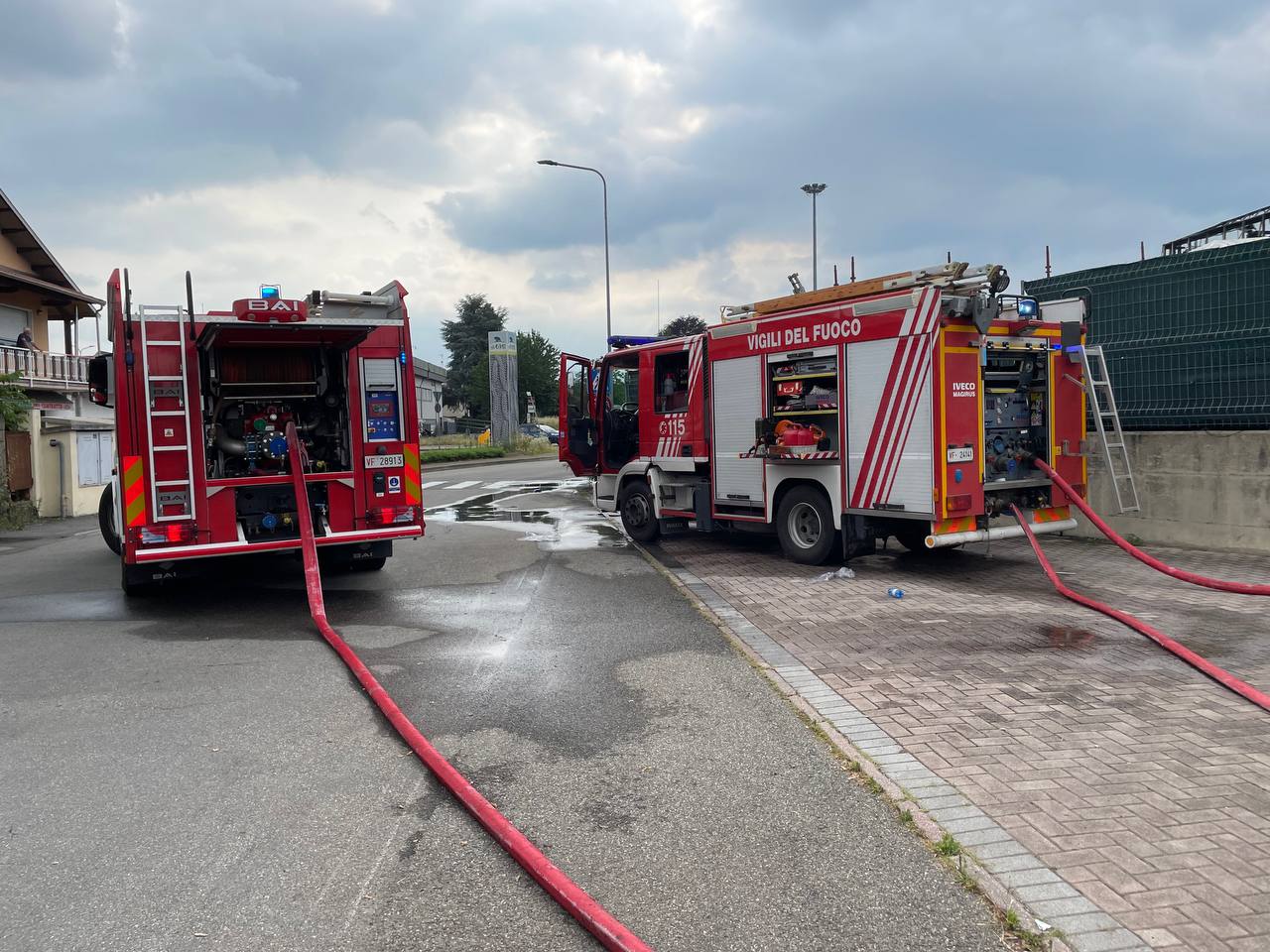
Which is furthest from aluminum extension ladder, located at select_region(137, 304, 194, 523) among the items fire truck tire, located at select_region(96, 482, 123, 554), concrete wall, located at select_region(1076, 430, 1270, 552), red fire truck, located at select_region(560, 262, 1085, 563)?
concrete wall, located at select_region(1076, 430, 1270, 552)

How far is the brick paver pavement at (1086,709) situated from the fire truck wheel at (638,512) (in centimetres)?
289

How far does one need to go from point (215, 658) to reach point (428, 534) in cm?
777

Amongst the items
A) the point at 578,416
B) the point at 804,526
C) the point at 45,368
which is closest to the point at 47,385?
the point at 45,368

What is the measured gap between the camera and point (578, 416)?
46.9 ft

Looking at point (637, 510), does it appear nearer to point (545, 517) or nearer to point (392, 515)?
point (545, 517)

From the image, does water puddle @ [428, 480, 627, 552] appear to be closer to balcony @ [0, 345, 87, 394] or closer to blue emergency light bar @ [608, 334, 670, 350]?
blue emergency light bar @ [608, 334, 670, 350]

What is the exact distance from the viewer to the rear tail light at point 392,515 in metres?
9.55

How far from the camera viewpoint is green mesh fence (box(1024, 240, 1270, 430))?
34.2ft

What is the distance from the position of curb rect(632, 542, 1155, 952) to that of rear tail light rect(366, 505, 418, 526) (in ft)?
15.1

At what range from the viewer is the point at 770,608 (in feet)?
27.8

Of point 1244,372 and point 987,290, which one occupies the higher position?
point 987,290

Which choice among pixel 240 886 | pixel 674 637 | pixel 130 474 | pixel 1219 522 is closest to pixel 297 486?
pixel 130 474

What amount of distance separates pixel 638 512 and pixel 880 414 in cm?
461

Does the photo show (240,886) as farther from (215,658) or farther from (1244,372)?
(1244,372)
